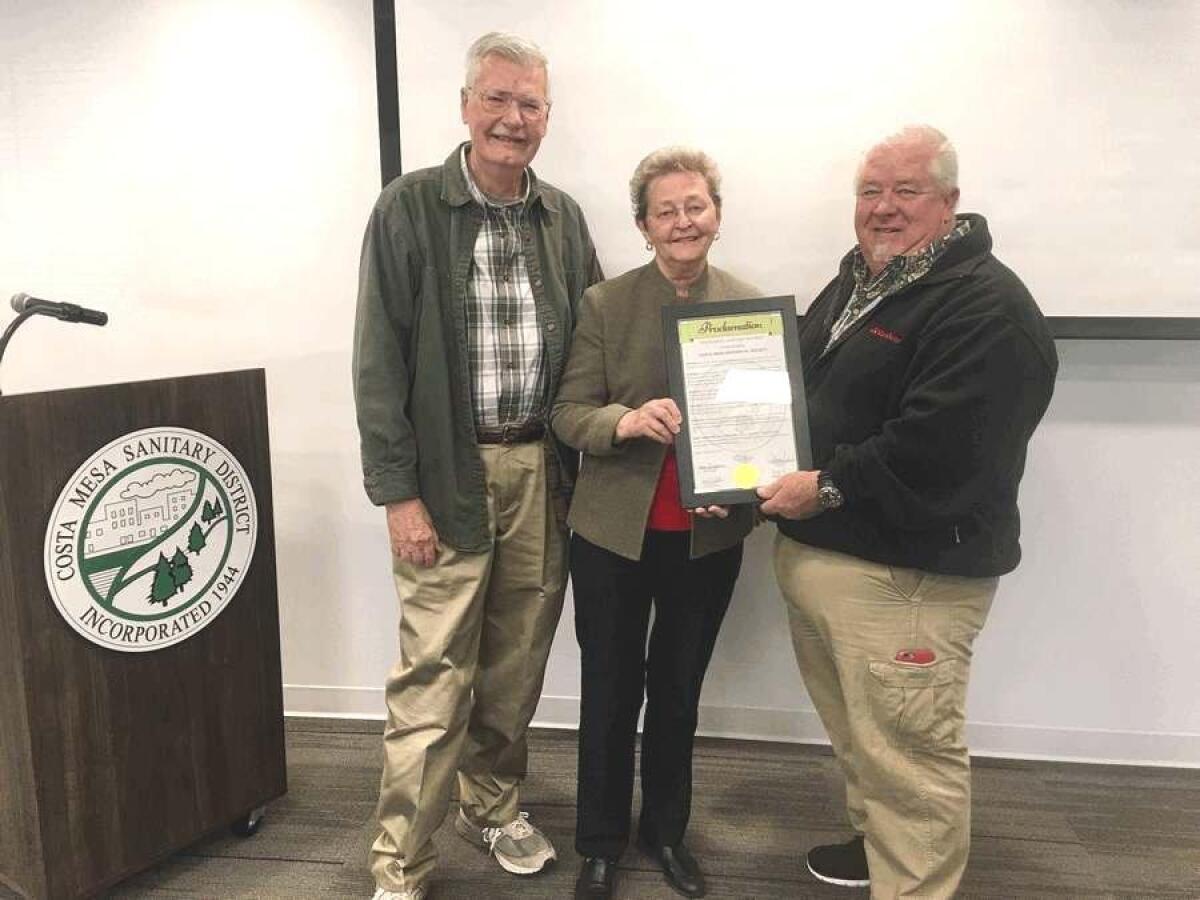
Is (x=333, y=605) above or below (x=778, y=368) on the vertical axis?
below

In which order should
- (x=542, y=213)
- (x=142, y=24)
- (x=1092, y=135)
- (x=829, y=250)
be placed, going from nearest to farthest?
(x=542, y=213) → (x=1092, y=135) → (x=829, y=250) → (x=142, y=24)

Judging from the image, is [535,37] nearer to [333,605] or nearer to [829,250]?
[829,250]

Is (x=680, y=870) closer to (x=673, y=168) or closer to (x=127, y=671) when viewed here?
(x=127, y=671)

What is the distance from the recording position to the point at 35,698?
5.26 feet

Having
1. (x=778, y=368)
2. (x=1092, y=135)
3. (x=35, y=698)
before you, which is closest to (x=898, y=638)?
(x=778, y=368)

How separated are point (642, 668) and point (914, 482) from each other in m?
0.72

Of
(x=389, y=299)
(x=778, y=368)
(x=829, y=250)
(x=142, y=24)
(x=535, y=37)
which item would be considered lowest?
(x=778, y=368)

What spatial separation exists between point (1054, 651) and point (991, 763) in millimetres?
376

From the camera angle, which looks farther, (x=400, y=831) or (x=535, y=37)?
(x=535, y=37)

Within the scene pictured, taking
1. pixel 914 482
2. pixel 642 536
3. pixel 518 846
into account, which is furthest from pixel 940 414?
pixel 518 846

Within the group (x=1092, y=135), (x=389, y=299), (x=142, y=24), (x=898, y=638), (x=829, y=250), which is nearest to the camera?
(x=898, y=638)

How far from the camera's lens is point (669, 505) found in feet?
5.41

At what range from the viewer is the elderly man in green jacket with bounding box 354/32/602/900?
165 cm

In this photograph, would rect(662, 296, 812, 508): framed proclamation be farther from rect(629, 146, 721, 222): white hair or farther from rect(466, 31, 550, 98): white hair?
rect(466, 31, 550, 98): white hair
